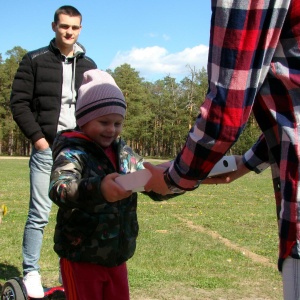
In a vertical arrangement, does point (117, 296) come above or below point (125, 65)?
below

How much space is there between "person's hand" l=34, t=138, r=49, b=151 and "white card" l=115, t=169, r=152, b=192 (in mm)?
2344

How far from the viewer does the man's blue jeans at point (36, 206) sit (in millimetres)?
4168

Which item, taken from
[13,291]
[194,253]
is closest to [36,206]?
[13,291]

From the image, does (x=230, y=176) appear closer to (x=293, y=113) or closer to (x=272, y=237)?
(x=293, y=113)

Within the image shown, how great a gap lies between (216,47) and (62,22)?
2.89m

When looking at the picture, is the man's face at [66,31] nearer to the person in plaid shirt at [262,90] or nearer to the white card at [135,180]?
the white card at [135,180]

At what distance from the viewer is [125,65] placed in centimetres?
6444

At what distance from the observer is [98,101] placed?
2.78 m

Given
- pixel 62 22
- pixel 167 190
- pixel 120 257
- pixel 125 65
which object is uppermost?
pixel 125 65

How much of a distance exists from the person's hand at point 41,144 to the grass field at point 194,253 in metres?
1.30

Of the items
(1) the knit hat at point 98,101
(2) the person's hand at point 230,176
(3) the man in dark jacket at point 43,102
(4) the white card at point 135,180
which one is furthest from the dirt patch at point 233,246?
(4) the white card at point 135,180

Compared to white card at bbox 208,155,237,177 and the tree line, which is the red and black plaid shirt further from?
the tree line

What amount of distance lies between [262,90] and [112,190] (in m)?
0.69

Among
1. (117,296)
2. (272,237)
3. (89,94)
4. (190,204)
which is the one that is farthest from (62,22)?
(190,204)
